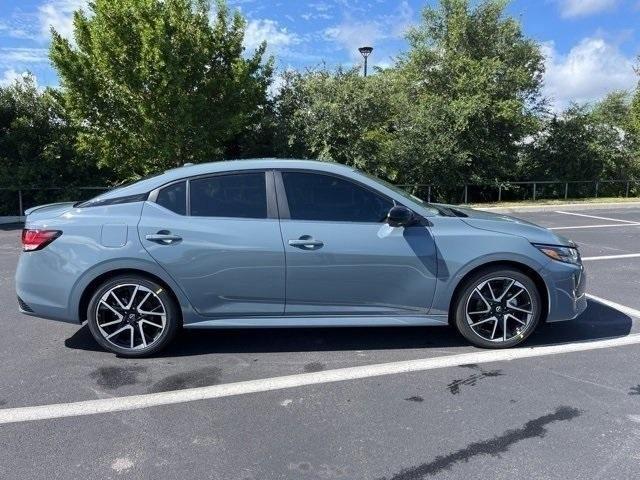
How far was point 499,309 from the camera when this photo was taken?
4258 millimetres

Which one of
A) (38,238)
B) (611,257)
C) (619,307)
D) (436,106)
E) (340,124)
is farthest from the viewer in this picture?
(436,106)

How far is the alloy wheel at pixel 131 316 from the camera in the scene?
4.13m

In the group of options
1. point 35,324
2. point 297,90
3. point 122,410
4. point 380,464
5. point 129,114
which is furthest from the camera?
point 297,90

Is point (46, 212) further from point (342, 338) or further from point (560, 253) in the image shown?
point (560, 253)

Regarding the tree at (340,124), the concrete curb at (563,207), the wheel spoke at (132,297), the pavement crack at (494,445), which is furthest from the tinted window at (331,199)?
the concrete curb at (563,207)

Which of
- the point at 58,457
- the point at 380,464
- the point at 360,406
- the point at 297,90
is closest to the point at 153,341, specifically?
the point at 58,457

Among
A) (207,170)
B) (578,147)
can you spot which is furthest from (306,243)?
(578,147)

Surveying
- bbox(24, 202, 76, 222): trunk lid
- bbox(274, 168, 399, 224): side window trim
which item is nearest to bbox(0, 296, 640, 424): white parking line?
bbox(274, 168, 399, 224): side window trim

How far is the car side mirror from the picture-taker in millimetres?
4029

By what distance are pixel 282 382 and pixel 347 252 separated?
1.08m

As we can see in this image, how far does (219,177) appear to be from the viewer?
423 cm

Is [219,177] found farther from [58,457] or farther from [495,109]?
[495,109]

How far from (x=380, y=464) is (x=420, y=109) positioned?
16.3 meters

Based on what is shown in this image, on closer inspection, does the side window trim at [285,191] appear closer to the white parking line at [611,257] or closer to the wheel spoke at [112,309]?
the wheel spoke at [112,309]
